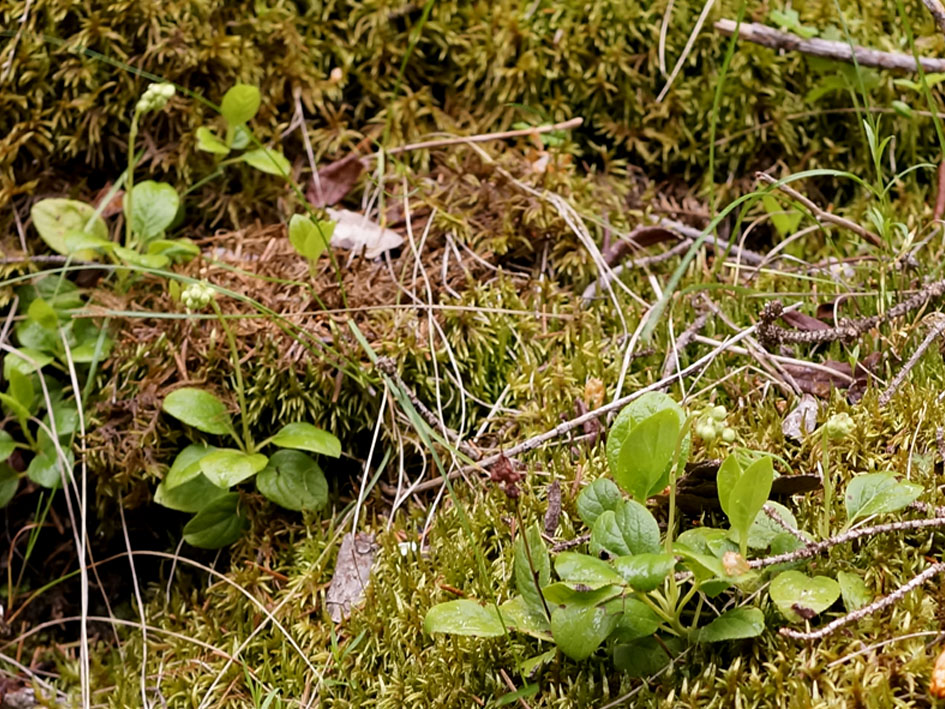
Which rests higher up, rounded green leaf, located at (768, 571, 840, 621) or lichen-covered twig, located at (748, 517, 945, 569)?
lichen-covered twig, located at (748, 517, 945, 569)

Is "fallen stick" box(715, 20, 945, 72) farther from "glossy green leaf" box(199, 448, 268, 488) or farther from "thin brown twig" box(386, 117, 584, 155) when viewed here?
"glossy green leaf" box(199, 448, 268, 488)

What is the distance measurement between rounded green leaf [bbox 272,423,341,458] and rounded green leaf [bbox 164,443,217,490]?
19 centimetres

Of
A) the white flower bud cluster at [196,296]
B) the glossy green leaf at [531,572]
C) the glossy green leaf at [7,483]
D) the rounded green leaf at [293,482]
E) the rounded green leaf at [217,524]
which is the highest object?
the white flower bud cluster at [196,296]

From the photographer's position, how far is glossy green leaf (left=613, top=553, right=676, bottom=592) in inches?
50.4

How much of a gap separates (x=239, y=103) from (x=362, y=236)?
496 mm

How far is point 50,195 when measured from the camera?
8.44 ft

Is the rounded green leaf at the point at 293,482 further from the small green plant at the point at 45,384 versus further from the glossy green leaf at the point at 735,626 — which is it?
the glossy green leaf at the point at 735,626

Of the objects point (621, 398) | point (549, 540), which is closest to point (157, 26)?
point (621, 398)

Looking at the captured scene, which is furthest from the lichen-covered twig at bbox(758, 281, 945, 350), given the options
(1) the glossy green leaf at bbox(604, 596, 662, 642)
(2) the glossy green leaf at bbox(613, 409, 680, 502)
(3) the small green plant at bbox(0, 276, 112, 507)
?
(3) the small green plant at bbox(0, 276, 112, 507)

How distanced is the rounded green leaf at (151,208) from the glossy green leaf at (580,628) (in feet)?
5.11

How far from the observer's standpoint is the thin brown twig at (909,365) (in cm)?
177

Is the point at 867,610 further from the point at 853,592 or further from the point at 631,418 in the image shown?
the point at 631,418

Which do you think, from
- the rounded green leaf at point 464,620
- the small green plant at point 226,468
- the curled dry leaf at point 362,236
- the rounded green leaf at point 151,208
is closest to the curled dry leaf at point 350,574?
the small green plant at point 226,468

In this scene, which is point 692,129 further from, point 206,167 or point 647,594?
point 647,594
